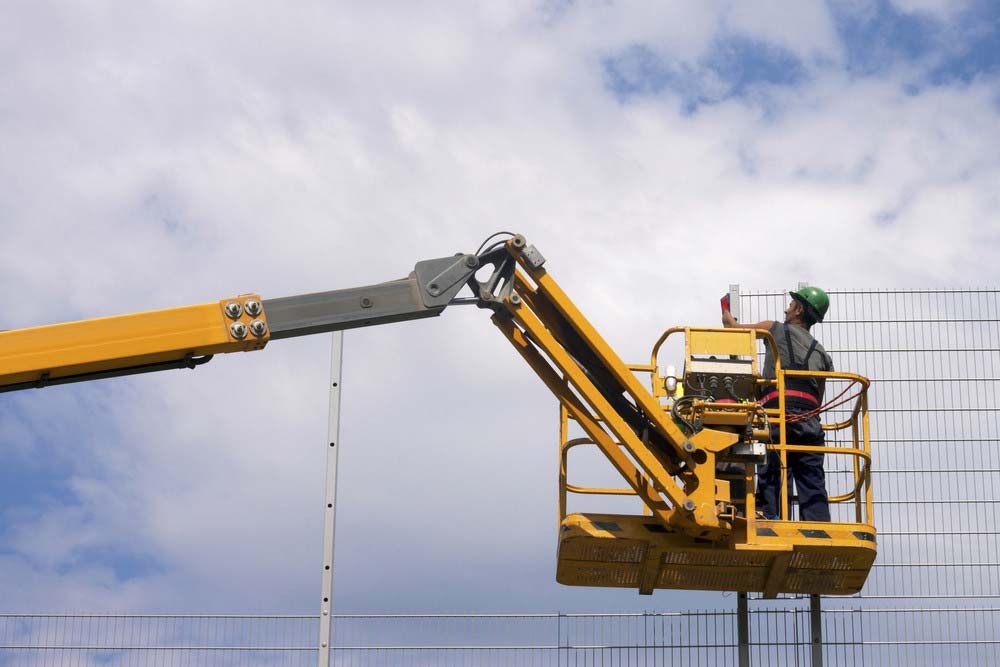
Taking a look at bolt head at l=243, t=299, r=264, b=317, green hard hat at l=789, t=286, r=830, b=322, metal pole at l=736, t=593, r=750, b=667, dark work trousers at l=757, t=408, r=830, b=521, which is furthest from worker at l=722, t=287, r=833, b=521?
bolt head at l=243, t=299, r=264, b=317

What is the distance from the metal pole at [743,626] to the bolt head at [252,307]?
577 centimetres

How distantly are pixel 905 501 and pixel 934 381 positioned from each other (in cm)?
145

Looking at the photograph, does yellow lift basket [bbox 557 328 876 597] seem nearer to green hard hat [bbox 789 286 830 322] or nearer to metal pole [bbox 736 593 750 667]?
metal pole [bbox 736 593 750 667]

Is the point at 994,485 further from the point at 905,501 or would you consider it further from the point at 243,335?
the point at 243,335

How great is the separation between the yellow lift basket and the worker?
180mm

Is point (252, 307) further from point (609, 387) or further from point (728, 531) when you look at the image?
point (728, 531)

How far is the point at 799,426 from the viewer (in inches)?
561

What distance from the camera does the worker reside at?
14.3 m

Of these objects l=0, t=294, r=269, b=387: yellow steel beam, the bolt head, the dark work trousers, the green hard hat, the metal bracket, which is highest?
the green hard hat

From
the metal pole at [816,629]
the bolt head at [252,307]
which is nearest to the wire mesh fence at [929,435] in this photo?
the metal pole at [816,629]

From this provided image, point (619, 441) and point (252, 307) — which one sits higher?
point (252, 307)

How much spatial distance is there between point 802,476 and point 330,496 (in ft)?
14.4

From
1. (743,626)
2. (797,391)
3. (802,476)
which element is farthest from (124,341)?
(743,626)

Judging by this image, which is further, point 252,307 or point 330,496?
point 330,496
